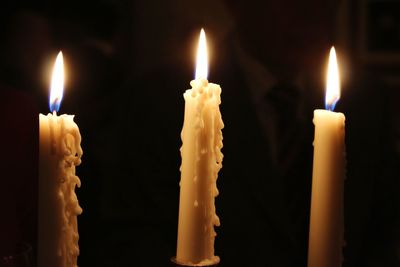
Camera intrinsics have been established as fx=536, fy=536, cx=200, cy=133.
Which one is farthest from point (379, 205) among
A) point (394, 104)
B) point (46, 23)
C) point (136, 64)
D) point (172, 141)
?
point (46, 23)

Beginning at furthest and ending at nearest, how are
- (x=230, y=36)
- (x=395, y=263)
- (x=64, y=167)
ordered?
1. (x=395, y=263)
2. (x=230, y=36)
3. (x=64, y=167)

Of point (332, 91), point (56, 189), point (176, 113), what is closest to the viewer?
point (56, 189)

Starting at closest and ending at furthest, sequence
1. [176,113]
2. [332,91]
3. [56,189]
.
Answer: [56,189]
[332,91]
[176,113]

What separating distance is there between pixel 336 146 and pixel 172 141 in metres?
0.49

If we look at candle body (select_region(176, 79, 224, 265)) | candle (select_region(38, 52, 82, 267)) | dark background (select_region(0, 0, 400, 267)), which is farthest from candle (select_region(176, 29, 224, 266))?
dark background (select_region(0, 0, 400, 267))

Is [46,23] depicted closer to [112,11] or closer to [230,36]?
Answer: [112,11]

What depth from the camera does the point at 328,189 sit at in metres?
0.63

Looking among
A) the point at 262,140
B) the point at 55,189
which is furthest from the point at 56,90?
the point at 262,140

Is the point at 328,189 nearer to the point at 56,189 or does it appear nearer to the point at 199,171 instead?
the point at 199,171

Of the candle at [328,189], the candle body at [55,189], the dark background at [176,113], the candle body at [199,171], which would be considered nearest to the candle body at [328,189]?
the candle at [328,189]

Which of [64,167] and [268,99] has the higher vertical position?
[268,99]

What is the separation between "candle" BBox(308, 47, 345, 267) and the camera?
63cm

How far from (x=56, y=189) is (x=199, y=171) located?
0.51ft

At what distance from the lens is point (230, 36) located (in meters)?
1.10
